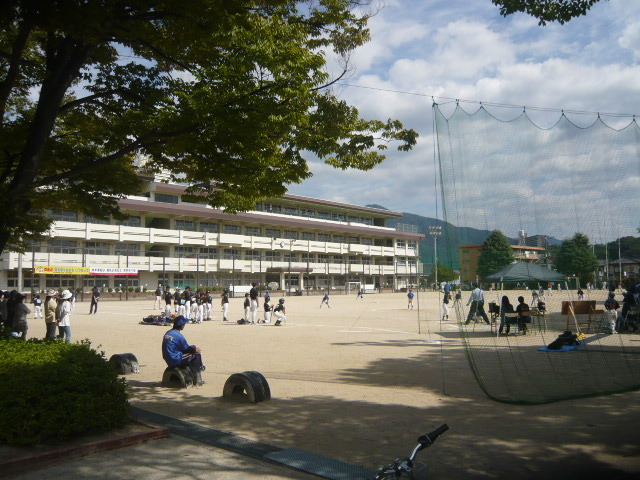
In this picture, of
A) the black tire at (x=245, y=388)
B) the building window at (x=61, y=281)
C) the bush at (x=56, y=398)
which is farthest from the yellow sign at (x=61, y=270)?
the bush at (x=56, y=398)

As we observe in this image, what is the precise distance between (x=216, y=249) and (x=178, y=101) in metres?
53.6

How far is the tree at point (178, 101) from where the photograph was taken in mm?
7152

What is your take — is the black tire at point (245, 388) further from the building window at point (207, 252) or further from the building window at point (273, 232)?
the building window at point (273, 232)

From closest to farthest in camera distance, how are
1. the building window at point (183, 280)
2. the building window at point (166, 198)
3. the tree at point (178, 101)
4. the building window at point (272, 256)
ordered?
the tree at point (178, 101), the building window at point (166, 198), the building window at point (183, 280), the building window at point (272, 256)

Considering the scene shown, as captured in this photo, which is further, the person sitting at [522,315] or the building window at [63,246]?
the building window at [63,246]

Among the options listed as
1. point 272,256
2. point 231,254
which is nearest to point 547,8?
point 231,254

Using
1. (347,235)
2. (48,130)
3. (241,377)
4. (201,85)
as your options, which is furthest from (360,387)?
(347,235)

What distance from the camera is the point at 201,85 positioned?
24.7 ft

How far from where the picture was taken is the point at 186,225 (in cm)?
5781

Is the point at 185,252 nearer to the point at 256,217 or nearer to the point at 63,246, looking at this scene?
the point at 256,217

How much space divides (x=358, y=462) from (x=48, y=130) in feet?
21.5

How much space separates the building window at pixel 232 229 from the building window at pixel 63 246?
17238 mm

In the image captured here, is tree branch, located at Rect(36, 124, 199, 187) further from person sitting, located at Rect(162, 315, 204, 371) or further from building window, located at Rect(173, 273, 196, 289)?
building window, located at Rect(173, 273, 196, 289)

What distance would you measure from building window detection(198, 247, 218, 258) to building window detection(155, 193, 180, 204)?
20.9 feet
